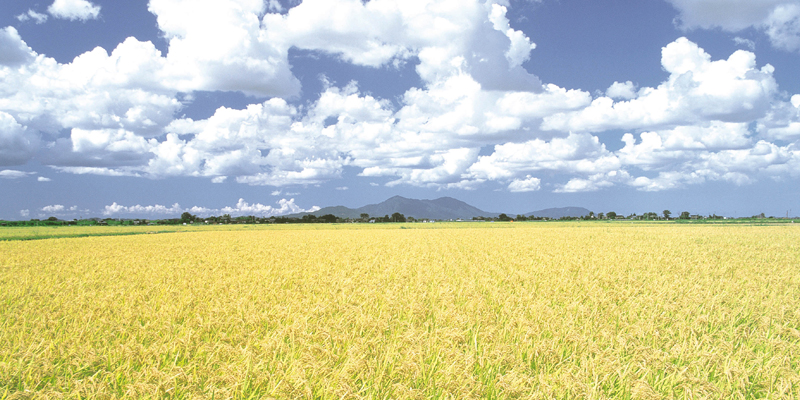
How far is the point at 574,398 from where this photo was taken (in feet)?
13.8

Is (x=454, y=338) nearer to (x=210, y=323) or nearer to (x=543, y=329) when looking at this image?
(x=543, y=329)

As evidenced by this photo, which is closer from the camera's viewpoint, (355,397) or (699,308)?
(355,397)

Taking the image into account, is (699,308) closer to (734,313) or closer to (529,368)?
(734,313)

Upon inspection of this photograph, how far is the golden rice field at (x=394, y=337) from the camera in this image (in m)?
4.52

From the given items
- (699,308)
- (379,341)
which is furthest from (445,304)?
(699,308)

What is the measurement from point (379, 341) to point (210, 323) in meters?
3.02

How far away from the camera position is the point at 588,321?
7.18 metres

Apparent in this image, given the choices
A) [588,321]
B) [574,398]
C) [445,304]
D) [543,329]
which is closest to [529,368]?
[574,398]

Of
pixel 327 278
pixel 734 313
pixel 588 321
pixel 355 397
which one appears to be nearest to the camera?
pixel 355 397

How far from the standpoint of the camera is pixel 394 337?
612cm

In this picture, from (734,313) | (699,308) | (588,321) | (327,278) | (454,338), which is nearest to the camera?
(454,338)

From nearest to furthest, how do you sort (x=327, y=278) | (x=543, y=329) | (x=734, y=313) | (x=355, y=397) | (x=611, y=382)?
(x=355, y=397) < (x=611, y=382) < (x=543, y=329) < (x=734, y=313) < (x=327, y=278)

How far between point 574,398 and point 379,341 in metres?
2.70

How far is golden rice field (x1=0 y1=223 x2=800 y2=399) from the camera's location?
4.52 metres
